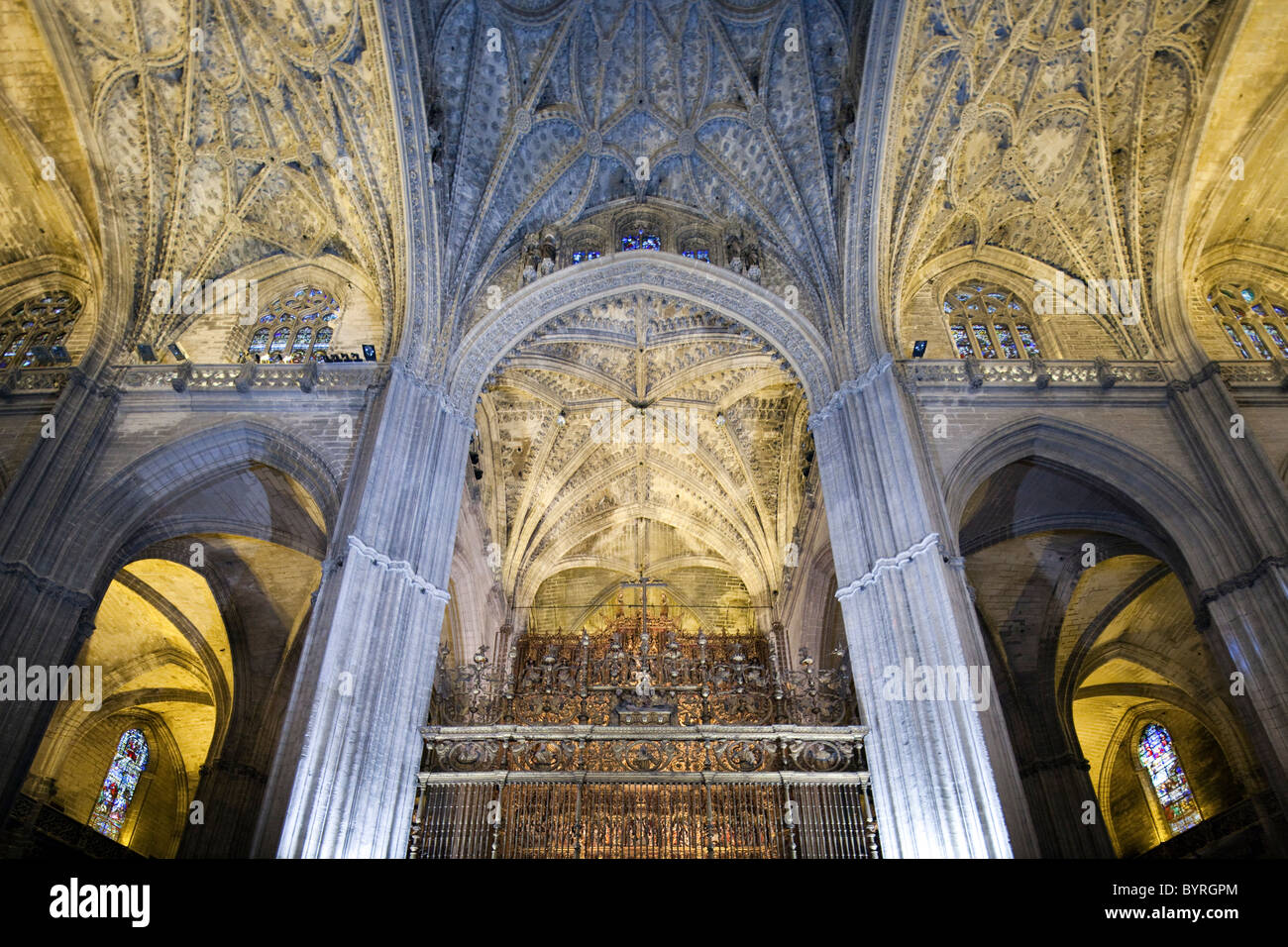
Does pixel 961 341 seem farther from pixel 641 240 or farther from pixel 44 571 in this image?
pixel 44 571

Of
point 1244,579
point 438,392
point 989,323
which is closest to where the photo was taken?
point 1244,579

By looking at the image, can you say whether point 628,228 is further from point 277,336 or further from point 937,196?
point 277,336

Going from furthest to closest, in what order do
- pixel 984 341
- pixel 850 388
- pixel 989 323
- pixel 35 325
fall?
pixel 989 323
pixel 984 341
pixel 35 325
pixel 850 388

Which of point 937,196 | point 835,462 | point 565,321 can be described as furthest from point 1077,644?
point 565,321

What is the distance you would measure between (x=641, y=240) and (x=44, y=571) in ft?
38.4

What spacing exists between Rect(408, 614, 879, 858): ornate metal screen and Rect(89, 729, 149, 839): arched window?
10.8m

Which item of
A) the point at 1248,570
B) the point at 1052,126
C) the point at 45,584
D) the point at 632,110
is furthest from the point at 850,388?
the point at 45,584

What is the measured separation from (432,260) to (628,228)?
4384mm

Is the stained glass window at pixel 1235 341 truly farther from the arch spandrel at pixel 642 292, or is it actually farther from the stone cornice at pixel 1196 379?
the arch spandrel at pixel 642 292

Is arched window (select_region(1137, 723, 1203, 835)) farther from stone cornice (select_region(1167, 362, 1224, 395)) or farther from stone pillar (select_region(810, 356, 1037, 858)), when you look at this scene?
stone pillar (select_region(810, 356, 1037, 858))

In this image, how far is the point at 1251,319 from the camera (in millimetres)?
15625

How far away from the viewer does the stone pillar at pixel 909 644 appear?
9.26 m

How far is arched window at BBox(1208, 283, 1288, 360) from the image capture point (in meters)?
15.0

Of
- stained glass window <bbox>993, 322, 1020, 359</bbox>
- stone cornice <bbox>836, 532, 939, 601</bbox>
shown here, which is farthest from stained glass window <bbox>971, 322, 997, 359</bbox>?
stone cornice <bbox>836, 532, 939, 601</bbox>
